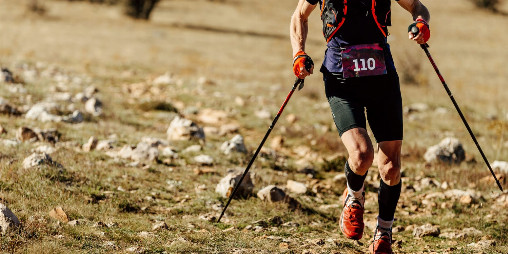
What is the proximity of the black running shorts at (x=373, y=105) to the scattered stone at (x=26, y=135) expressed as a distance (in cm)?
512

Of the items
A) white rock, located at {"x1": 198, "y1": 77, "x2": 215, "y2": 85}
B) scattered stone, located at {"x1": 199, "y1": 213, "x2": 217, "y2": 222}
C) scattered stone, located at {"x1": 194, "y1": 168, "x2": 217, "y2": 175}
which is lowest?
white rock, located at {"x1": 198, "y1": 77, "x2": 215, "y2": 85}

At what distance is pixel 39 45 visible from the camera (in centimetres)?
2420

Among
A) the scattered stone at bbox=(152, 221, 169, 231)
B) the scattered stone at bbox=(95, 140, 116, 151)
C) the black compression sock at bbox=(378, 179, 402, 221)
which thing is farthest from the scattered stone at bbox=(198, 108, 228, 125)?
the black compression sock at bbox=(378, 179, 402, 221)

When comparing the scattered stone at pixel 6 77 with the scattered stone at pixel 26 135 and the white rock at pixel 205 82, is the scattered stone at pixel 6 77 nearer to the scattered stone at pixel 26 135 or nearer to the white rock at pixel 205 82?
the scattered stone at pixel 26 135

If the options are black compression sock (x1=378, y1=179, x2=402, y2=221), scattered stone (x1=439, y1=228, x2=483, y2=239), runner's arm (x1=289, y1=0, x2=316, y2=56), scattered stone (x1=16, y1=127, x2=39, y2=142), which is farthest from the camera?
scattered stone (x1=16, y1=127, x2=39, y2=142)

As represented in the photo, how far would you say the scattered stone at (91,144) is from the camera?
8.24 meters

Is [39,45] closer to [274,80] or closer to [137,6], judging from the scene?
[274,80]

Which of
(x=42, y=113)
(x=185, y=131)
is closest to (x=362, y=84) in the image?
(x=185, y=131)

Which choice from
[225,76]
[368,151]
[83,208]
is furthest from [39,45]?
[368,151]

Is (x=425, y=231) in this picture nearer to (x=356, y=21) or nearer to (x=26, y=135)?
(x=356, y=21)

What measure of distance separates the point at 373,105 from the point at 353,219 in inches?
39.6

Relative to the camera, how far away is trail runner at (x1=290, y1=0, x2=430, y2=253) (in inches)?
188

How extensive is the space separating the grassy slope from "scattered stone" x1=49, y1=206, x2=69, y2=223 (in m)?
0.07

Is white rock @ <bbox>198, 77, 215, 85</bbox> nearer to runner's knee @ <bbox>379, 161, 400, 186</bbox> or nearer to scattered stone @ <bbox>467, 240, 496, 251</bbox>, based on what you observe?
Answer: scattered stone @ <bbox>467, 240, 496, 251</bbox>
